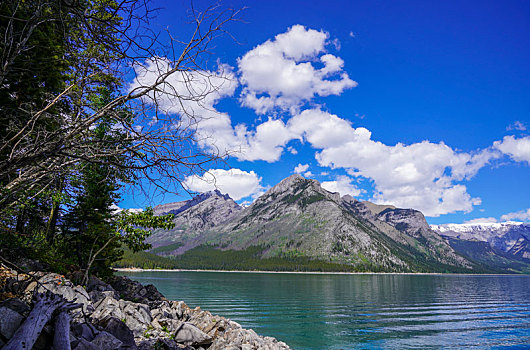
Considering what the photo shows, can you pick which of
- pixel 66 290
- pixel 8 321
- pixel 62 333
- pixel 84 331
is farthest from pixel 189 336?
pixel 8 321

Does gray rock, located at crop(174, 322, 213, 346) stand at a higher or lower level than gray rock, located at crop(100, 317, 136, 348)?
lower

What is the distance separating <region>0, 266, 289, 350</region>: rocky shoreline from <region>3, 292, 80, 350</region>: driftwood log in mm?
59

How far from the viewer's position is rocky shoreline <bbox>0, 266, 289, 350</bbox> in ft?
23.0

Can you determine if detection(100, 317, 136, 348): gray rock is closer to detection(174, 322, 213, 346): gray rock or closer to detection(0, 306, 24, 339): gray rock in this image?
detection(0, 306, 24, 339): gray rock

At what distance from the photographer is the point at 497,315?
56250 millimetres

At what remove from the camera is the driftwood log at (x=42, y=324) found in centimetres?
596

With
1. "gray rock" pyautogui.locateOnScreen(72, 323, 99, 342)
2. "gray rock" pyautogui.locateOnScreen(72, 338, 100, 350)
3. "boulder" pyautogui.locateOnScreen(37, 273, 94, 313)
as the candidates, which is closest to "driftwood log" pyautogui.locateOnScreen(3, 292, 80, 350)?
"gray rock" pyautogui.locateOnScreen(72, 338, 100, 350)

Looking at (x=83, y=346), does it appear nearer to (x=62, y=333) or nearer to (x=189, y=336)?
(x=62, y=333)

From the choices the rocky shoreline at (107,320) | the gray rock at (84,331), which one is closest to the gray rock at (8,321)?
the rocky shoreline at (107,320)

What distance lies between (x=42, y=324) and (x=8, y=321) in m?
0.62

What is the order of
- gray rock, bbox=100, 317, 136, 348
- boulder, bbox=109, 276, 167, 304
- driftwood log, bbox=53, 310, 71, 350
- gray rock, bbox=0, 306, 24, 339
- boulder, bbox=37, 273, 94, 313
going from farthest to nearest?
boulder, bbox=109, 276, 167, 304
boulder, bbox=37, 273, 94, 313
gray rock, bbox=100, 317, 136, 348
driftwood log, bbox=53, 310, 71, 350
gray rock, bbox=0, 306, 24, 339

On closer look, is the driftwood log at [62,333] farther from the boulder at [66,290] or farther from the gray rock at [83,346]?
the boulder at [66,290]

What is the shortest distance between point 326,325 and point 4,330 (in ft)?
135

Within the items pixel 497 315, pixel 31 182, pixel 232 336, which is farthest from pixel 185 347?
pixel 497 315
